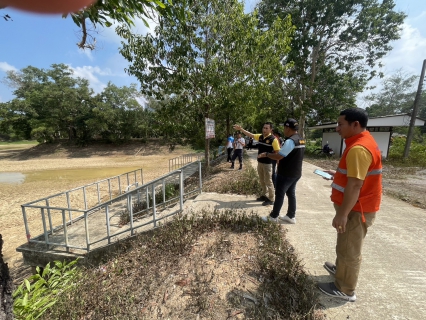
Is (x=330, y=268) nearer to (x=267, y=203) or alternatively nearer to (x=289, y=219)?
(x=289, y=219)

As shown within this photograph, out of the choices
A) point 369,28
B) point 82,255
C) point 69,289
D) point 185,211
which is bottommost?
point 82,255

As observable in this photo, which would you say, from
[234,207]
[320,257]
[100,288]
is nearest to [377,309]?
[320,257]

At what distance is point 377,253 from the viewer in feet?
9.54

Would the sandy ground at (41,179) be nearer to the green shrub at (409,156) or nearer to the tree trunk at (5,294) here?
the tree trunk at (5,294)

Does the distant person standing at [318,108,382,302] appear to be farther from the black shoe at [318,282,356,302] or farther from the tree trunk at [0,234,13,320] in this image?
the tree trunk at [0,234,13,320]

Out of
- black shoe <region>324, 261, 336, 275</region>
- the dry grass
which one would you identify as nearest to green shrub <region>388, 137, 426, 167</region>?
black shoe <region>324, 261, 336, 275</region>

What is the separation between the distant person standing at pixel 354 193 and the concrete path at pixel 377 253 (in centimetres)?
23

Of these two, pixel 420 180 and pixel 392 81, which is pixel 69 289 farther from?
pixel 392 81

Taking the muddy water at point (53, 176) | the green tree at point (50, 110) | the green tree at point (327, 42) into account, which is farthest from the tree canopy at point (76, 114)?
the green tree at point (327, 42)

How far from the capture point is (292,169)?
10.7 feet

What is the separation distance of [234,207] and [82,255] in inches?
117

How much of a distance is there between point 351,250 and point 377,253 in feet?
4.79

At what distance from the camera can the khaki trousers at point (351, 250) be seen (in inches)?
74.7

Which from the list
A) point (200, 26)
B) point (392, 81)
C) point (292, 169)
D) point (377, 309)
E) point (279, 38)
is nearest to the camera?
point (377, 309)
